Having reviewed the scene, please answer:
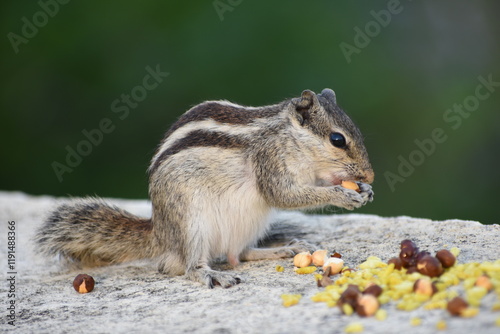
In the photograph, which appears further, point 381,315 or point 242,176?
point 242,176

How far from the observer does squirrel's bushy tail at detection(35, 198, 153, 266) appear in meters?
3.92

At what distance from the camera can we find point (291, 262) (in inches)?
145

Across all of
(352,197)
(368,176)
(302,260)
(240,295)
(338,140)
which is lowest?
(240,295)

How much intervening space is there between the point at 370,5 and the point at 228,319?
14.9 ft

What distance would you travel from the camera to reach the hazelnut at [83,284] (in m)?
3.53

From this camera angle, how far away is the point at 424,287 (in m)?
2.66

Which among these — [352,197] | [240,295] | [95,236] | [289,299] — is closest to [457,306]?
[289,299]

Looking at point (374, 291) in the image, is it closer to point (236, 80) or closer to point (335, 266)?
point (335, 266)

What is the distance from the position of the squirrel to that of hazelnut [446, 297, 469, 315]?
3.98ft

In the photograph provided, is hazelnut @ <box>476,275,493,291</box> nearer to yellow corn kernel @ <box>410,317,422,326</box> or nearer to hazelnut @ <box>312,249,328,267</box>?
yellow corn kernel @ <box>410,317,422,326</box>

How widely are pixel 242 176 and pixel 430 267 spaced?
122 centimetres

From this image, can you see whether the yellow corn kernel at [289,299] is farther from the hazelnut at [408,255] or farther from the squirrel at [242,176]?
the squirrel at [242,176]

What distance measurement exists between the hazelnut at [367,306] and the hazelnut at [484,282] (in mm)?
396

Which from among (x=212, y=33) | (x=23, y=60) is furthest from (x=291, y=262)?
(x=23, y=60)
